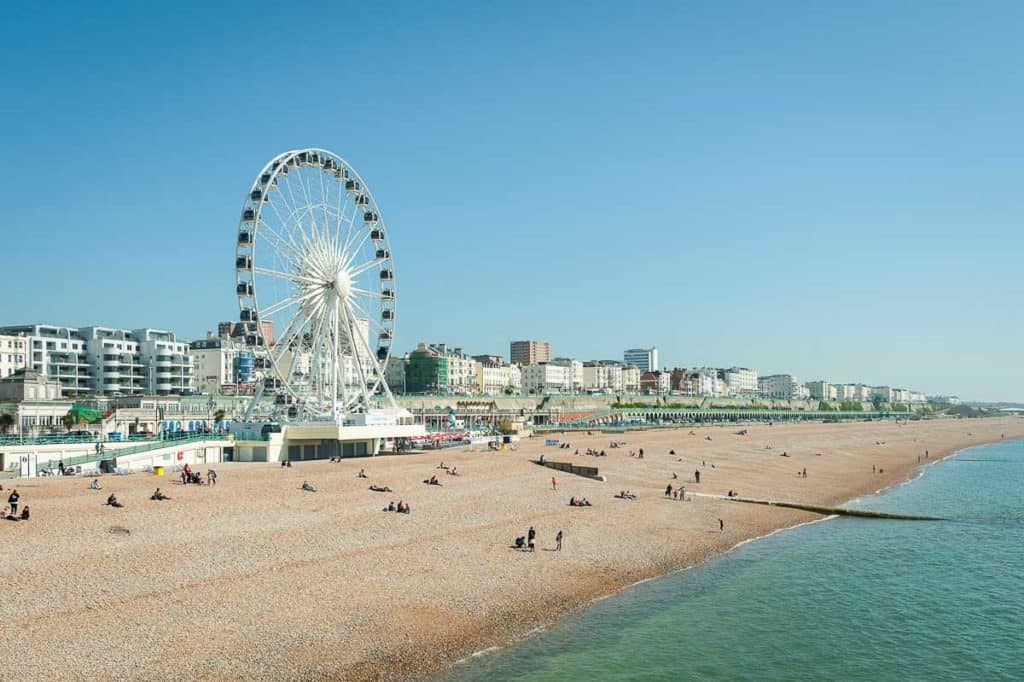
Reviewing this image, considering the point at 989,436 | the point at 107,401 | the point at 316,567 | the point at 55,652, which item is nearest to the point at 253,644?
the point at 55,652

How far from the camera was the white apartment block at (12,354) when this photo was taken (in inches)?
3324

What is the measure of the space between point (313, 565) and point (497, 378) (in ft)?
534

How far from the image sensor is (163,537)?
2411cm

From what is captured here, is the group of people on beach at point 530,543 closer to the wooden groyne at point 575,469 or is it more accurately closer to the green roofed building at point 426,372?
the wooden groyne at point 575,469

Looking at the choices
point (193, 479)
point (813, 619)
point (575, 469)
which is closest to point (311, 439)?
point (575, 469)

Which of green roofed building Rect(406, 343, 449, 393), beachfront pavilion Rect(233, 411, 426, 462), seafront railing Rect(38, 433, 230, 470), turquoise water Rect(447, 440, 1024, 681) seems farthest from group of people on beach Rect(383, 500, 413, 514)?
green roofed building Rect(406, 343, 449, 393)

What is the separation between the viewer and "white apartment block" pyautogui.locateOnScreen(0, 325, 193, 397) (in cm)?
9150

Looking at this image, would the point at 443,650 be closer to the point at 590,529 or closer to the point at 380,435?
the point at 590,529

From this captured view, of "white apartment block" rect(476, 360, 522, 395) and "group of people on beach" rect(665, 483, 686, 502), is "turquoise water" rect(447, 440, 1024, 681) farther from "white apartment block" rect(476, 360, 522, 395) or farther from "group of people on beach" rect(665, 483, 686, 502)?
"white apartment block" rect(476, 360, 522, 395)

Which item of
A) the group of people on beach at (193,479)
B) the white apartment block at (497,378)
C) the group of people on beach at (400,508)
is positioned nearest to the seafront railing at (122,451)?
the group of people on beach at (193,479)

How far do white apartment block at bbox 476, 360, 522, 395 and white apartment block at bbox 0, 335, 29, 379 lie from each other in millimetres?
91804

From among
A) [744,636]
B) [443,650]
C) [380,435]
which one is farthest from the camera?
[380,435]

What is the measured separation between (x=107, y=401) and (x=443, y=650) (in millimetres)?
55159

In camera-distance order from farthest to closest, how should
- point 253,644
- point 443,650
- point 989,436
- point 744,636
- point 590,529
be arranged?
point 989,436
point 590,529
point 744,636
point 443,650
point 253,644
